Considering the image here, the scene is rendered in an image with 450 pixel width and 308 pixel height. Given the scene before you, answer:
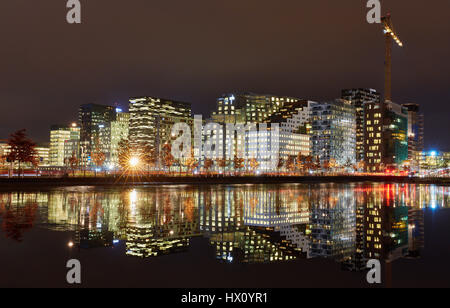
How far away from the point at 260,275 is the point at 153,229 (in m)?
8.92

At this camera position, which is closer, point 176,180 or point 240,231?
point 240,231

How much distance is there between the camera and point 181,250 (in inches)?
587

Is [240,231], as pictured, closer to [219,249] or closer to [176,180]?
[219,249]

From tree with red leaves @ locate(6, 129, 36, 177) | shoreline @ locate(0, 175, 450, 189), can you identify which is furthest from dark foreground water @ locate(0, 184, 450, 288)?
tree with red leaves @ locate(6, 129, 36, 177)

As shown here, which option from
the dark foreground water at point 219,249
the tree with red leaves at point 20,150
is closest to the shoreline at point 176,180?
the tree with red leaves at point 20,150

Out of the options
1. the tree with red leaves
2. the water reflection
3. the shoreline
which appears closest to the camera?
the water reflection

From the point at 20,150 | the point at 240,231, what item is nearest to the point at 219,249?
the point at 240,231

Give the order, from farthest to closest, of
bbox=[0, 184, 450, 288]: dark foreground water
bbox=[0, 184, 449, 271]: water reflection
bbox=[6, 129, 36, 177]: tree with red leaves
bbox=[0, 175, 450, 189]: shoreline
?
bbox=[6, 129, 36, 177]: tree with red leaves
bbox=[0, 175, 450, 189]: shoreline
bbox=[0, 184, 449, 271]: water reflection
bbox=[0, 184, 450, 288]: dark foreground water

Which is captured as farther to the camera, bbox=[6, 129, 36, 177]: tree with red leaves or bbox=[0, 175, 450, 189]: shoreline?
bbox=[6, 129, 36, 177]: tree with red leaves

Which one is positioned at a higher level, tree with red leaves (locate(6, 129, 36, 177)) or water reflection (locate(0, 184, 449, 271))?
tree with red leaves (locate(6, 129, 36, 177))

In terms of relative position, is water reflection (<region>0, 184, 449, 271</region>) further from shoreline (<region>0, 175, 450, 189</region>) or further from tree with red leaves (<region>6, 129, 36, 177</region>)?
tree with red leaves (<region>6, 129, 36, 177</region>)

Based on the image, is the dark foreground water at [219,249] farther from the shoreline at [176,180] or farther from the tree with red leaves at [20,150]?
the tree with red leaves at [20,150]
